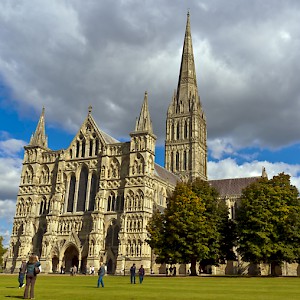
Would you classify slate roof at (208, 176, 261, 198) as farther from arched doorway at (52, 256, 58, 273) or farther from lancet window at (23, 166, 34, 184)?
lancet window at (23, 166, 34, 184)

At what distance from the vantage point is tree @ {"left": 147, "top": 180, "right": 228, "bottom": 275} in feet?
149

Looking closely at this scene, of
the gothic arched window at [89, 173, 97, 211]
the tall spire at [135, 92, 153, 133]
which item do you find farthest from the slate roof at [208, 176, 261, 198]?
the gothic arched window at [89, 173, 97, 211]

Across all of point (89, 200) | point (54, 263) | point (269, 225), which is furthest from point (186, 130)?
point (269, 225)

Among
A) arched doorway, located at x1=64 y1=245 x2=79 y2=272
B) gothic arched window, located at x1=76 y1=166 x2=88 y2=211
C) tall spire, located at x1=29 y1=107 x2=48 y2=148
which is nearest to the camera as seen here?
arched doorway, located at x1=64 y1=245 x2=79 y2=272

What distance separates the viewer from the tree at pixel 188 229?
149 ft

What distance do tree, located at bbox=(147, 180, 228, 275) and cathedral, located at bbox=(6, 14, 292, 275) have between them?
40.5 ft

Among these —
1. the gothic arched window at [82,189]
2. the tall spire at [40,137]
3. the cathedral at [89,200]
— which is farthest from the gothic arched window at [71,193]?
the tall spire at [40,137]

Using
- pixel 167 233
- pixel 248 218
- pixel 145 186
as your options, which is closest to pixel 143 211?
pixel 145 186

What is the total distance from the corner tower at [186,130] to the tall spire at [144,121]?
108 ft

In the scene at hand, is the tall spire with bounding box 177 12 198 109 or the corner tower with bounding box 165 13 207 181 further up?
the tall spire with bounding box 177 12 198 109

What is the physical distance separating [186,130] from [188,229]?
60.8 m

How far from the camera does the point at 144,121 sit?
2660 inches

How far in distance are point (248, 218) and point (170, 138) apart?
60075 millimetres

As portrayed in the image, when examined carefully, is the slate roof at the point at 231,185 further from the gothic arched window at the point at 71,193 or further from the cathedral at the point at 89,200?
the gothic arched window at the point at 71,193
